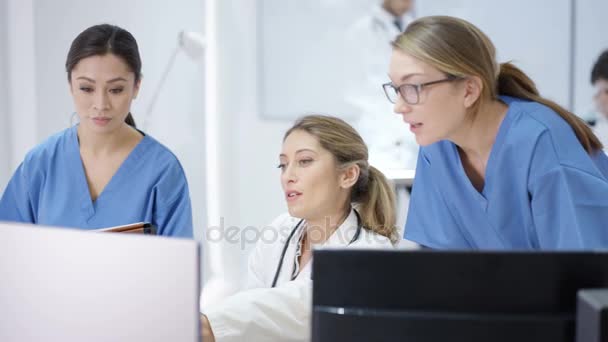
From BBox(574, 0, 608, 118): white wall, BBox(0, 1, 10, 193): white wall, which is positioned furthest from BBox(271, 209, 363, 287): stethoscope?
BBox(574, 0, 608, 118): white wall

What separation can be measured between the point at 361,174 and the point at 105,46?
0.76 metres

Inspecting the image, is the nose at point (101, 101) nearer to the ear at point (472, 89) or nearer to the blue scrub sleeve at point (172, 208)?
the blue scrub sleeve at point (172, 208)

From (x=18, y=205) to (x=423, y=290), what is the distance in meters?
1.54

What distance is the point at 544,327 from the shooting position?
700 mm

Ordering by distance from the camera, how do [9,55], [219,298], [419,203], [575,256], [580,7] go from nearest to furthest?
[575,256], [419,203], [9,55], [219,298], [580,7]

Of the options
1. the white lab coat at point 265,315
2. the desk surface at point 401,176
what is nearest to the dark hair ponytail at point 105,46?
the desk surface at point 401,176

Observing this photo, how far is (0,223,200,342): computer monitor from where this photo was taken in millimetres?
724

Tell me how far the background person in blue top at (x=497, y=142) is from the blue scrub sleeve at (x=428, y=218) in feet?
0.13

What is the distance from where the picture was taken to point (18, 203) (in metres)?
1.97

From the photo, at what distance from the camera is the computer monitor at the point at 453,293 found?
70 cm

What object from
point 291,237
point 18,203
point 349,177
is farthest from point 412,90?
point 18,203

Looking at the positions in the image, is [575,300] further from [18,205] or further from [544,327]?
[18,205]

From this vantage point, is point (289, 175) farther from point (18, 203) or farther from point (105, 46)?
point (18, 203)

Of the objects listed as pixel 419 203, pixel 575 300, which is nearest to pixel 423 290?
pixel 575 300
